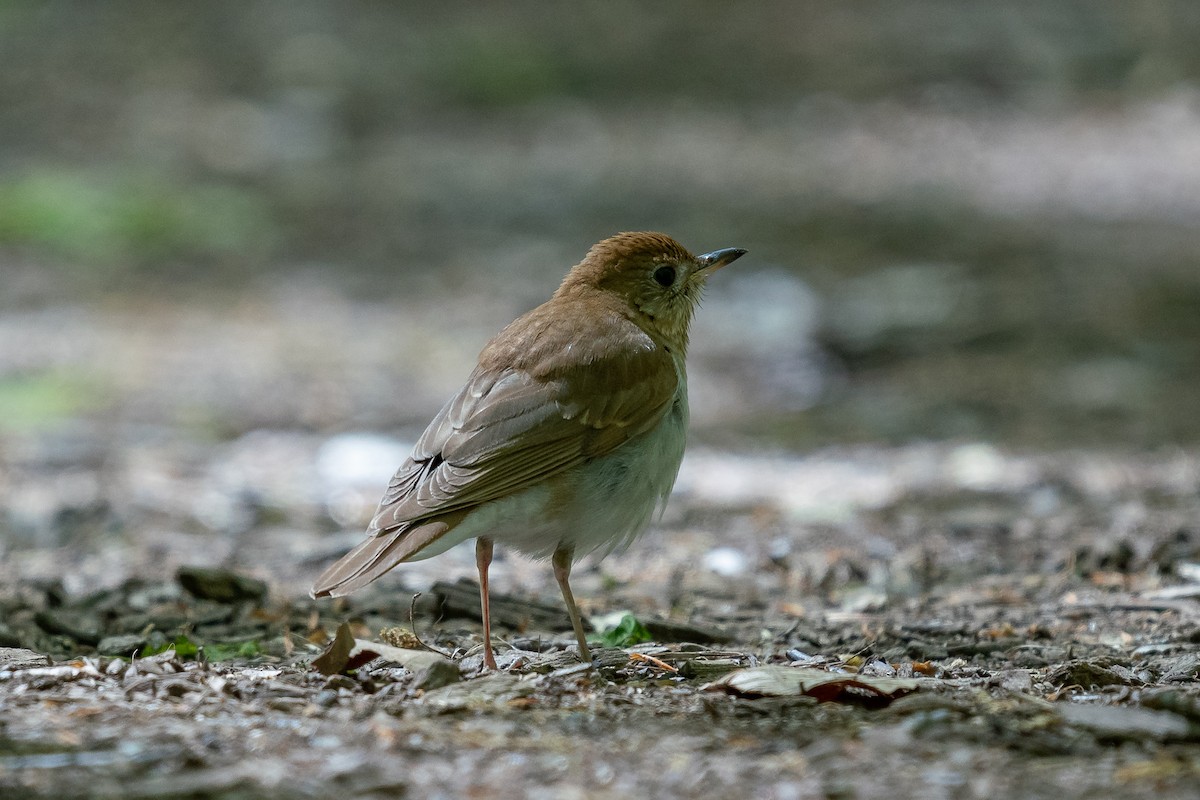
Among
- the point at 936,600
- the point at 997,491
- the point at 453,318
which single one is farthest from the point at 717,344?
the point at 936,600

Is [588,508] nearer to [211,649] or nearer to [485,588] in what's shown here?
[485,588]

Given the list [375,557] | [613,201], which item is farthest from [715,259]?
[613,201]

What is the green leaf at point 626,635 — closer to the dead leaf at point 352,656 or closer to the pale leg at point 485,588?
the pale leg at point 485,588

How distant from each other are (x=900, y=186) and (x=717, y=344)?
5856 millimetres

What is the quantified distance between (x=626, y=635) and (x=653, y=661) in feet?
1.70

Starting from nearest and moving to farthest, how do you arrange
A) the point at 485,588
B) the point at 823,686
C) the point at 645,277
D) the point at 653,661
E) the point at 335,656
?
1. the point at 823,686
2. the point at 335,656
3. the point at 653,661
4. the point at 485,588
5. the point at 645,277

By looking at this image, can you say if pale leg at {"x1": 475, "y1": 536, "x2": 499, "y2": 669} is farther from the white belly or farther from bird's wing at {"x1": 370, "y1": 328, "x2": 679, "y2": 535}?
bird's wing at {"x1": 370, "y1": 328, "x2": 679, "y2": 535}

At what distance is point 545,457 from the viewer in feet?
15.6

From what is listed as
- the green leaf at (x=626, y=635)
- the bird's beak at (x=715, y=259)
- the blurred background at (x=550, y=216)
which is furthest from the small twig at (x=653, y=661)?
the blurred background at (x=550, y=216)

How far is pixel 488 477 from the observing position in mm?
4617

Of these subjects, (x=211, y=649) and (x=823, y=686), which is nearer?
(x=823, y=686)

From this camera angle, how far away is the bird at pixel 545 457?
456cm

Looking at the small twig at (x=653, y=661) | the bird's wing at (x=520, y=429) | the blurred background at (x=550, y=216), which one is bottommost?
the small twig at (x=653, y=661)

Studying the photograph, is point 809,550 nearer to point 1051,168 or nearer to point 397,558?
point 397,558
